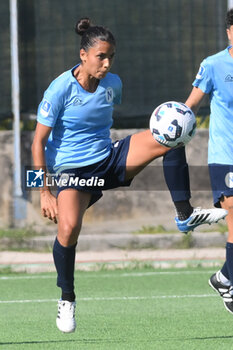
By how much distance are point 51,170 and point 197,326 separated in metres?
1.64

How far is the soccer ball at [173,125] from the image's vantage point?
7387mm

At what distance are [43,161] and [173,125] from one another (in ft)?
3.06

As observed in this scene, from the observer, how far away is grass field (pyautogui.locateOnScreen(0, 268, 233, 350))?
7.50 metres

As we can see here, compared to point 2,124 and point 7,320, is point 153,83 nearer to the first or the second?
point 2,124

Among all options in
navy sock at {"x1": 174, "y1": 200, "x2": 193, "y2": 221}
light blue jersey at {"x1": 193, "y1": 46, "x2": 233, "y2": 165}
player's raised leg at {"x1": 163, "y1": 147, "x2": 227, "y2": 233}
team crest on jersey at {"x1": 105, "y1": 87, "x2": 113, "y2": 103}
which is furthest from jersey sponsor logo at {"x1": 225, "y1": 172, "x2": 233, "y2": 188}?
team crest on jersey at {"x1": 105, "y1": 87, "x2": 113, "y2": 103}

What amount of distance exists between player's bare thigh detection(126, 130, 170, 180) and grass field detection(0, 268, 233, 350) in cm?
121

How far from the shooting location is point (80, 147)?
776 centimetres

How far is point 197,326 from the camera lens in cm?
813

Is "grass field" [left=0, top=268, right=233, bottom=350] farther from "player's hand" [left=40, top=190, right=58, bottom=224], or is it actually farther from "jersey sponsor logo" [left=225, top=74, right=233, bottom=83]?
"jersey sponsor logo" [left=225, top=74, right=233, bottom=83]

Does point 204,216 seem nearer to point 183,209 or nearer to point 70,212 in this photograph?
point 183,209

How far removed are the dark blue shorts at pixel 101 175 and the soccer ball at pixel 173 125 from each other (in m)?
0.34

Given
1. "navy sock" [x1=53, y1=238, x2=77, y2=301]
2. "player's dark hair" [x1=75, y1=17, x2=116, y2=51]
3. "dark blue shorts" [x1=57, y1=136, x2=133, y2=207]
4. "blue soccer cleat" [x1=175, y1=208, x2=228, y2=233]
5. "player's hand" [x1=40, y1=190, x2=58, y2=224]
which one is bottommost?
"navy sock" [x1=53, y1=238, x2=77, y2=301]

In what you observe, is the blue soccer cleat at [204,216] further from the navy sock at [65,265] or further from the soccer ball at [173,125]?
the navy sock at [65,265]

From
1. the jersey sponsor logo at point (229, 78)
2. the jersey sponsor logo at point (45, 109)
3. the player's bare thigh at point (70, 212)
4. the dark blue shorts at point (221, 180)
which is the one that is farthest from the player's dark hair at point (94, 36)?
the dark blue shorts at point (221, 180)
